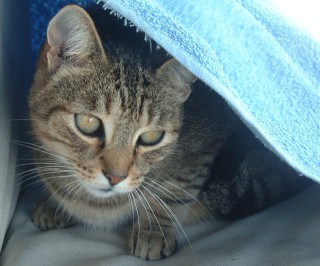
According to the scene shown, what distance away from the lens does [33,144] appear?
118 cm

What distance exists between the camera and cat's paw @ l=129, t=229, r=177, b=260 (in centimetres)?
115

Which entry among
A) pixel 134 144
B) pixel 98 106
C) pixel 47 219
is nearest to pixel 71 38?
pixel 98 106

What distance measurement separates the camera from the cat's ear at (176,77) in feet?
3.53

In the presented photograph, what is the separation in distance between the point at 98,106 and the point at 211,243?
41cm

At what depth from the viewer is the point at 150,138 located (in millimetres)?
1110

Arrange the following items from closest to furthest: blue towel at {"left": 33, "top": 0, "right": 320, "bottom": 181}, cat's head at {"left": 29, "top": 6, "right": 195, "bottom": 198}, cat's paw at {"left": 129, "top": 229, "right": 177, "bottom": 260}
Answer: blue towel at {"left": 33, "top": 0, "right": 320, "bottom": 181} < cat's head at {"left": 29, "top": 6, "right": 195, "bottom": 198} < cat's paw at {"left": 129, "top": 229, "right": 177, "bottom": 260}

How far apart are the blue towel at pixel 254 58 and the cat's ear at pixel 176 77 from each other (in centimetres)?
17

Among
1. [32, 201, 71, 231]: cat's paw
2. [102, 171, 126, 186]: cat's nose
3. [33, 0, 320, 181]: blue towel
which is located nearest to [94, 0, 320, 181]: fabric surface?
[33, 0, 320, 181]: blue towel

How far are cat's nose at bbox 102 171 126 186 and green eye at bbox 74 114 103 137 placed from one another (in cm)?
8

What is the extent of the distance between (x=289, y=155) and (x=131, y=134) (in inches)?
12.1

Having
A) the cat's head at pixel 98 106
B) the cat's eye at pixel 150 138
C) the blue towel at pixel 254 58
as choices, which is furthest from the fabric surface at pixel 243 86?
the cat's eye at pixel 150 138

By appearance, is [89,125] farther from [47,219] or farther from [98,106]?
[47,219]

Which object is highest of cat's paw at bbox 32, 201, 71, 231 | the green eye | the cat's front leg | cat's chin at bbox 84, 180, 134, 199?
the green eye

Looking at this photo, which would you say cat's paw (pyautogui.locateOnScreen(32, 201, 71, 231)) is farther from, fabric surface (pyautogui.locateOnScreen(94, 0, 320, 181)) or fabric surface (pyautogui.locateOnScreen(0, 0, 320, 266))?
fabric surface (pyautogui.locateOnScreen(94, 0, 320, 181))
